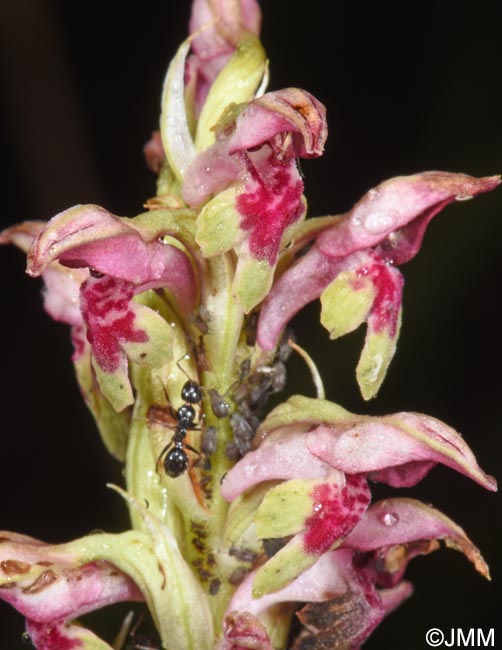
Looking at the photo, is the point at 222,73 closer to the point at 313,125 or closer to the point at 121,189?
the point at 313,125

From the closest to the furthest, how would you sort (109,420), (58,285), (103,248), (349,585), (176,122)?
(103,248), (349,585), (176,122), (109,420), (58,285)

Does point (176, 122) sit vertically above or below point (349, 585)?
above

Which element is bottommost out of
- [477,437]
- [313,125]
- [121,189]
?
[477,437]

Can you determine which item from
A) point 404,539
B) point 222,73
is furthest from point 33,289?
point 404,539

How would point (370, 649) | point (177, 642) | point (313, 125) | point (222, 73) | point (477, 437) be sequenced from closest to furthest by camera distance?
1. point (313, 125)
2. point (177, 642)
3. point (222, 73)
4. point (370, 649)
5. point (477, 437)

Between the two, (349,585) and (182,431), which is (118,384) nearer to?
(182,431)

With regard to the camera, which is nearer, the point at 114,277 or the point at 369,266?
the point at 114,277

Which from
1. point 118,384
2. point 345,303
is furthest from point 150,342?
point 345,303
